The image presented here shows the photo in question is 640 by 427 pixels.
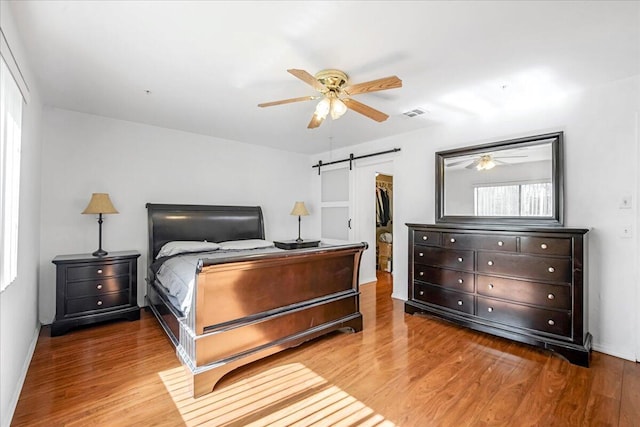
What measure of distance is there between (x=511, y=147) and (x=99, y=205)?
15.2 feet

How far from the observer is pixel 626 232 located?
2.61 metres

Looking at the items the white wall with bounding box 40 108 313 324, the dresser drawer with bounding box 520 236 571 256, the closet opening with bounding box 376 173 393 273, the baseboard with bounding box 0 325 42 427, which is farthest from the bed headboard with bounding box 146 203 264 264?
the dresser drawer with bounding box 520 236 571 256

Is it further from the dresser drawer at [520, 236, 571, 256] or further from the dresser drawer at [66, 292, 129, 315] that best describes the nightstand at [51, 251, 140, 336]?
the dresser drawer at [520, 236, 571, 256]

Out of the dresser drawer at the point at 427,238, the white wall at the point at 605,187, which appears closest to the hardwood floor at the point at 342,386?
the white wall at the point at 605,187

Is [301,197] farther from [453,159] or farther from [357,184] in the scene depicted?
[453,159]

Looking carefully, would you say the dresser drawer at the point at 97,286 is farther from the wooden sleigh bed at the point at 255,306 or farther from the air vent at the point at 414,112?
the air vent at the point at 414,112

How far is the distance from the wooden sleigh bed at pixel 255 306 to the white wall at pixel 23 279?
97cm

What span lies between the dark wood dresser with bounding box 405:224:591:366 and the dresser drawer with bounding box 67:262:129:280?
11.3ft

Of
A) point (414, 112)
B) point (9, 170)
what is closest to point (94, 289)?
point (9, 170)

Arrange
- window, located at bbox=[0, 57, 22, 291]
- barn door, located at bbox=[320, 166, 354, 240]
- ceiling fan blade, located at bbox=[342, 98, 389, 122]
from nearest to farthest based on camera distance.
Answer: window, located at bbox=[0, 57, 22, 291] < ceiling fan blade, located at bbox=[342, 98, 389, 122] < barn door, located at bbox=[320, 166, 354, 240]

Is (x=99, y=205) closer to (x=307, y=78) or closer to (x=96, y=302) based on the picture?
(x=96, y=302)

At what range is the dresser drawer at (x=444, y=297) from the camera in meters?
3.21

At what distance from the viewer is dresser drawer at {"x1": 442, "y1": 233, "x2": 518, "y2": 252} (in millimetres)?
2926

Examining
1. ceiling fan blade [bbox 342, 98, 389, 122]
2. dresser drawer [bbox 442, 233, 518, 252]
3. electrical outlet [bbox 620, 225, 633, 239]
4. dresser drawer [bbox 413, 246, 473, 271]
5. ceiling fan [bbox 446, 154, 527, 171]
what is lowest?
→ dresser drawer [bbox 413, 246, 473, 271]
